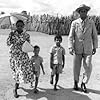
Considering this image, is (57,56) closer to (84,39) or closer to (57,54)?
(57,54)

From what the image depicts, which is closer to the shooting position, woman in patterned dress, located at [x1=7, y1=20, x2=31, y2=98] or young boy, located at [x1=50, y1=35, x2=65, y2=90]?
woman in patterned dress, located at [x1=7, y1=20, x2=31, y2=98]

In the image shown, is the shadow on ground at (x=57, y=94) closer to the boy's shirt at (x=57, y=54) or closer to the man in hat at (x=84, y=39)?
the man in hat at (x=84, y=39)

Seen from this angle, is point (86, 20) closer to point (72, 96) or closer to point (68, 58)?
point (72, 96)

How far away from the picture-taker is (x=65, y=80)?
6609 mm

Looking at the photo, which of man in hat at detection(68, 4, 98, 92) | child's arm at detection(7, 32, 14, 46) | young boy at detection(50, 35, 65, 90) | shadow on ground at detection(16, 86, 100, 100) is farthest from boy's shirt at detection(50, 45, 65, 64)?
child's arm at detection(7, 32, 14, 46)

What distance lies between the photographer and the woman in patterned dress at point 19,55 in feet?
16.3

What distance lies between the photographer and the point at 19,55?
16.5 feet

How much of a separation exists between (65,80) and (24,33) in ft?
7.32

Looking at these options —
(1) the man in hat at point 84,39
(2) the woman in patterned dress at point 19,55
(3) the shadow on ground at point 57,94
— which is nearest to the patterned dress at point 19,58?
(2) the woman in patterned dress at point 19,55

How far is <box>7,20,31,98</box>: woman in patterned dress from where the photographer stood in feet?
16.3

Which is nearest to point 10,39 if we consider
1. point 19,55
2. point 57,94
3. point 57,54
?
point 19,55

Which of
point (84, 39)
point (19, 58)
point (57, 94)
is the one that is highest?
A: point (84, 39)

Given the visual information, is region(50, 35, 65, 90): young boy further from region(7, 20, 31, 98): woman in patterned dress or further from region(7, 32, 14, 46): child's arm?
region(7, 32, 14, 46): child's arm

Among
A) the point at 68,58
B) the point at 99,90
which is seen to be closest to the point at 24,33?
the point at 99,90
